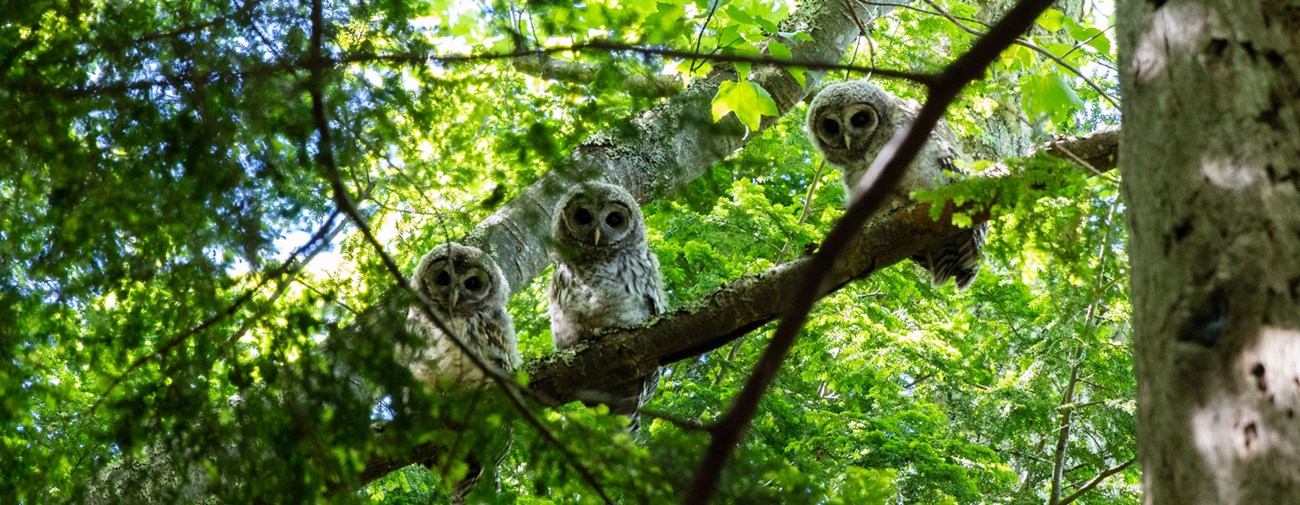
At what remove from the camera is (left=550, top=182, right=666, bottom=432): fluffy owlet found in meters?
6.87

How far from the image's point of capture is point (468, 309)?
272 inches

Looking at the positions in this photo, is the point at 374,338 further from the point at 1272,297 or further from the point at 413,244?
the point at 1272,297

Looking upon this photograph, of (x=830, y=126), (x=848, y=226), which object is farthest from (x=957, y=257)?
(x=848, y=226)

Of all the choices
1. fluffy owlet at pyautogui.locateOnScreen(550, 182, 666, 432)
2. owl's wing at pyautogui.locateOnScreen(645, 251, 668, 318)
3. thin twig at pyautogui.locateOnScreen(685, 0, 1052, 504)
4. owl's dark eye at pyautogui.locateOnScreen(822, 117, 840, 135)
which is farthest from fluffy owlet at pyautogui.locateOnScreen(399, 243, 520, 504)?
thin twig at pyautogui.locateOnScreen(685, 0, 1052, 504)

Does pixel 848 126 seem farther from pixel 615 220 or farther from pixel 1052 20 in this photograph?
pixel 1052 20

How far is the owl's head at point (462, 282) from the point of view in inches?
261

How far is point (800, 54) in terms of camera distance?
24.5 ft

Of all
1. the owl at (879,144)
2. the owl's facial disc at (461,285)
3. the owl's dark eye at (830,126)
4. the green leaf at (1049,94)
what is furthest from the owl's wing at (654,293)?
the green leaf at (1049,94)

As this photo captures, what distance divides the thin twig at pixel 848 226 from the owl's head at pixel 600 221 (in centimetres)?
499

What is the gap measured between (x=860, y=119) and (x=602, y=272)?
68.9 inches

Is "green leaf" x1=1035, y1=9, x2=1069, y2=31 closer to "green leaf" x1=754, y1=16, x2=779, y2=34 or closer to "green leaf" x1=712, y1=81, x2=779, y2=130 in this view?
"green leaf" x1=754, y1=16, x2=779, y2=34

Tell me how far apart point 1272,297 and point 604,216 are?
5.42m

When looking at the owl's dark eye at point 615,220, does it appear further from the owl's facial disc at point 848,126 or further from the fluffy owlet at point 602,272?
the owl's facial disc at point 848,126

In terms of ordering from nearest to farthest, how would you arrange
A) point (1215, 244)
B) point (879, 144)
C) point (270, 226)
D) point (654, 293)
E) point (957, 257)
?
point (1215, 244) < point (270, 226) < point (957, 257) < point (879, 144) < point (654, 293)
